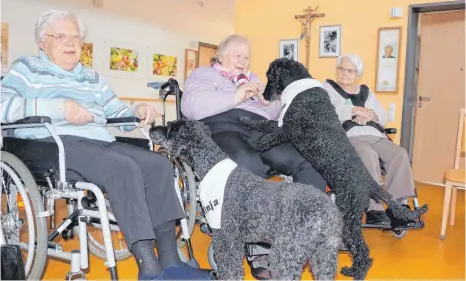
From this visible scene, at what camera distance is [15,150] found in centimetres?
173

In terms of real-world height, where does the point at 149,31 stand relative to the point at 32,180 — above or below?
above

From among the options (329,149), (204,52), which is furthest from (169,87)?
(204,52)

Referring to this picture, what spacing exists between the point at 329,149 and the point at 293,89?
32cm

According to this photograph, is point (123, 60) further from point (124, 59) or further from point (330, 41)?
point (330, 41)

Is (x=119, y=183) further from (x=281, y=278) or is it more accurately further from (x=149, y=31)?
(x=149, y=31)

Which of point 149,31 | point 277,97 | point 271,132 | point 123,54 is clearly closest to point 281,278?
point 271,132

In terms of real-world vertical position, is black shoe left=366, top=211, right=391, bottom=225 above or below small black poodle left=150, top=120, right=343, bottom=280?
below

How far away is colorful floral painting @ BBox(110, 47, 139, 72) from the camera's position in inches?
273

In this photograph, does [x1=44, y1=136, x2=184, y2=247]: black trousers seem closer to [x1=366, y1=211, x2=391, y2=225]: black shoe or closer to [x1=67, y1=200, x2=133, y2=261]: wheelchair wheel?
[x1=67, y1=200, x2=133, y2=261]: wheelchair wheel

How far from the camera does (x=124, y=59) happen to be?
7.10m

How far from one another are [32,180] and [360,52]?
3.49 metres

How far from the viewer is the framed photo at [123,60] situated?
685cm

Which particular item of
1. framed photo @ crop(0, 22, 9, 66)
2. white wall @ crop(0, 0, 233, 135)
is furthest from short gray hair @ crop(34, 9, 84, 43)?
framed photo @ crop(0, 22, 9, 66)

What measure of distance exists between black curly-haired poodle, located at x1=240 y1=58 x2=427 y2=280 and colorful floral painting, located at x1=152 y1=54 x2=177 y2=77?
235 inches
